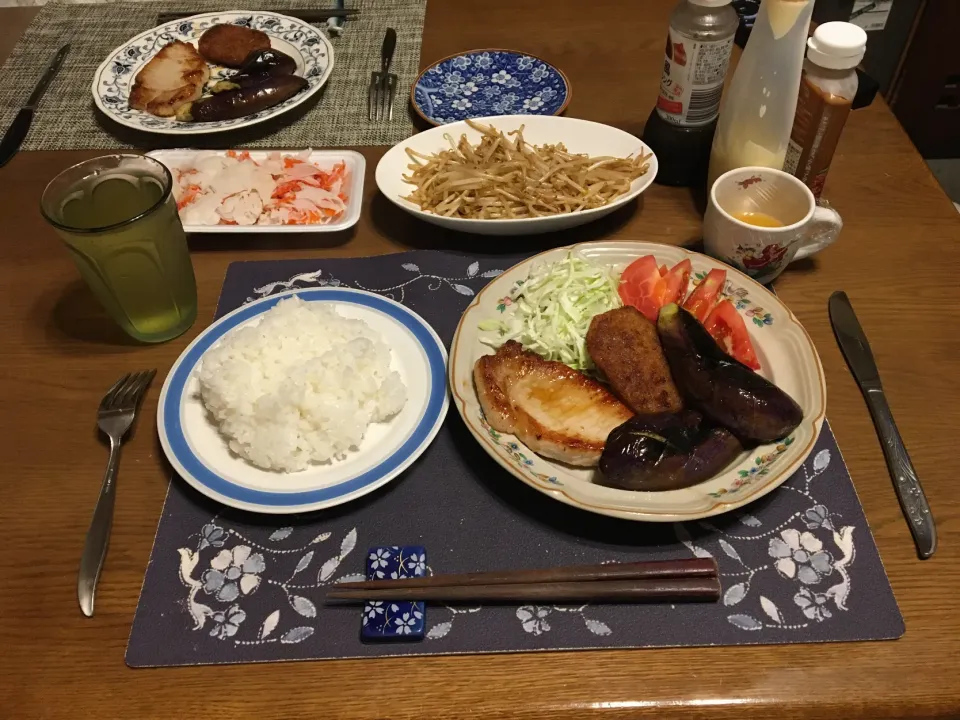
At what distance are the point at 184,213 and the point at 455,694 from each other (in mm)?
1250

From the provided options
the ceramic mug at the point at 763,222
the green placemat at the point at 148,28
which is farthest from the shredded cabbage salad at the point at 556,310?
the green placemat at the point at 148,28

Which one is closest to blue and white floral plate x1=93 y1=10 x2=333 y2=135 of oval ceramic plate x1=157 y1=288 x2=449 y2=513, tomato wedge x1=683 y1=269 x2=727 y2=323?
oval ceramic plate x1=157 y1=288 x2=449 y2=513

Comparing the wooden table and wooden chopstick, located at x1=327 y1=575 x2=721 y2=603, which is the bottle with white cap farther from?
wooden chopstick, located at x1=327 y1=575 x2=721 y2=603

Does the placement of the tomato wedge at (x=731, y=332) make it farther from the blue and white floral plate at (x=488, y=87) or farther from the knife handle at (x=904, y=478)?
the blue and white floral plate at (x=488, y=87)

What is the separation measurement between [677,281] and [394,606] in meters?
0.84

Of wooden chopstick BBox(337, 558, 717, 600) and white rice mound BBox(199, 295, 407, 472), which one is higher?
white rice mound BBox(199, 295, 407, 472)

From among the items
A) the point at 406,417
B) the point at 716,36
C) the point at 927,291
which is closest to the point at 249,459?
the point at 406,417

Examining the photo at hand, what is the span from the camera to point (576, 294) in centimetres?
140

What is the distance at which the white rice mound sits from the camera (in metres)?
1.16

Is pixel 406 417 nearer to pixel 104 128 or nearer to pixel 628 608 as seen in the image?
pixel 628 608

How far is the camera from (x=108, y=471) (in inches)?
47.8

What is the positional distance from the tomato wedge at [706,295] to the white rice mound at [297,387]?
0.60 metres

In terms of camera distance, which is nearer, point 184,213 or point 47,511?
point 47,511

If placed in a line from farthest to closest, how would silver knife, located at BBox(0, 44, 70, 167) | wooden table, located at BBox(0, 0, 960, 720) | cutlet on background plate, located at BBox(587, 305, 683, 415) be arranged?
1. silver knife, located at BBox(0, 44, 70, 167)
2. cutlet on background plate, located at BBox(587, 305, 683, 415)
3. wooden table, located at BBox(0, 0, 960, 720)
